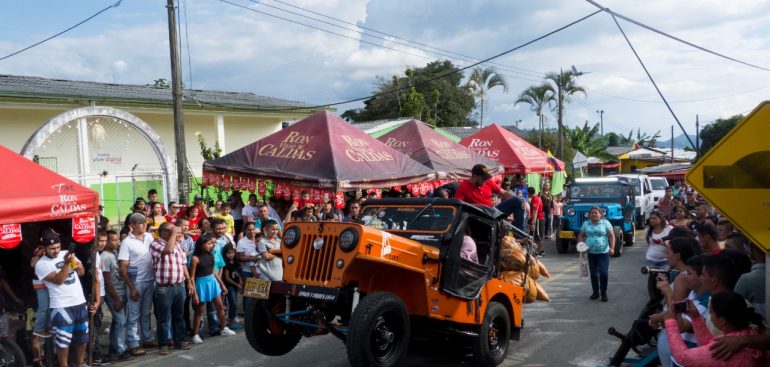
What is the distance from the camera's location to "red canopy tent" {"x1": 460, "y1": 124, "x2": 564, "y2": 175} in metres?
20.6

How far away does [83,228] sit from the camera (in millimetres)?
Result: 7859

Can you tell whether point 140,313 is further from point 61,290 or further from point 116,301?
point 61,290

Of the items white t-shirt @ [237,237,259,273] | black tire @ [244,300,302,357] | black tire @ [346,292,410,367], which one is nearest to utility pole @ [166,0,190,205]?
white t-shirt @ [237,237,259,273]

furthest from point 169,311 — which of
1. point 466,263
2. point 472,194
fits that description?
point 472,194

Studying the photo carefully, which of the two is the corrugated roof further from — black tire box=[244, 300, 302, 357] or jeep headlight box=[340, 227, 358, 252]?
jeep headlight box=[340, 227, 358, 252]

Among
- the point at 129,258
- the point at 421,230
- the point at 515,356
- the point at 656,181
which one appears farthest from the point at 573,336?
the point at 656,181

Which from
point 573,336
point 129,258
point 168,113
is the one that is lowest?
point 573,336

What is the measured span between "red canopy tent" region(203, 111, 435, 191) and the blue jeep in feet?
15.7

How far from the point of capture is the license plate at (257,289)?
5918 millimetres

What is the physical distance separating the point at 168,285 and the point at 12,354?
1.91 meters

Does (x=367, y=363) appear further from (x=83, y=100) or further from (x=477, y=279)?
(x=83, y=100)

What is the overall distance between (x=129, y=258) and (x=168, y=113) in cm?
1323

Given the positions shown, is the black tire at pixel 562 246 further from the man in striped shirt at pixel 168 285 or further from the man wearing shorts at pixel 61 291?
the man wearing shorts at pixel 61 291

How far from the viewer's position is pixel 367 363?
5352 mm
